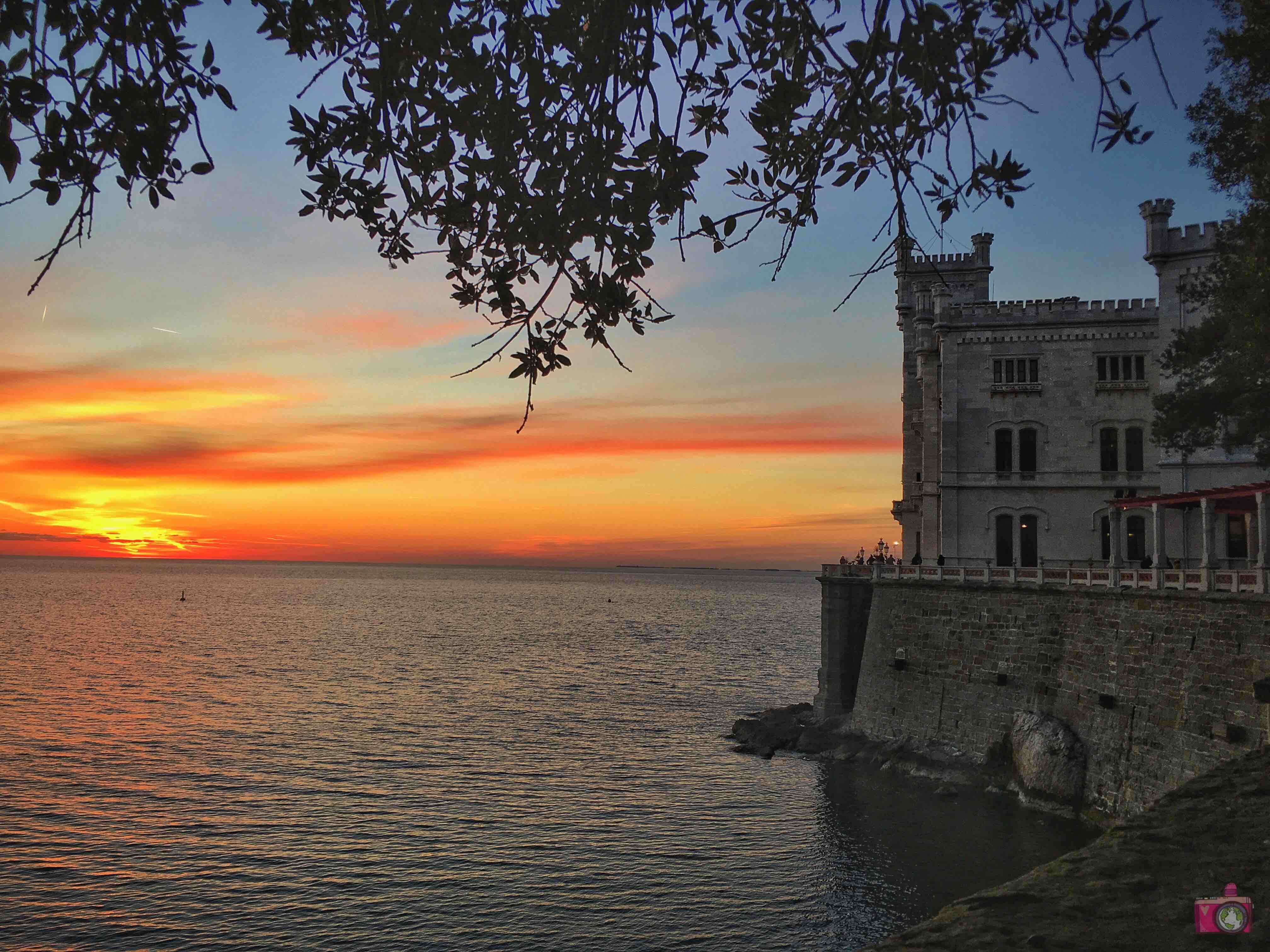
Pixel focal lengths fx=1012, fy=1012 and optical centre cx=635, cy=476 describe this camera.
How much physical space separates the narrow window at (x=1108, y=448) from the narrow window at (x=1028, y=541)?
11.8 ft

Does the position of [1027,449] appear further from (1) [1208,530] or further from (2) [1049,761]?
(2) [1049,761]

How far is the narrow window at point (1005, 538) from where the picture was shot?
42.8 metres

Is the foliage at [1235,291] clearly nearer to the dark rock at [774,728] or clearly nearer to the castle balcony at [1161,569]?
the castle balcony at [1161,569]

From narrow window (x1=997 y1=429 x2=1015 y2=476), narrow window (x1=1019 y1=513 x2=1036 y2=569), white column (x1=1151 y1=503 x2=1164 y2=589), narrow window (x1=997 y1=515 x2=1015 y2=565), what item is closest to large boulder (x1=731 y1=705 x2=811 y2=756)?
narrow window (x1=997 y1=515 x2=1015 y2=565)

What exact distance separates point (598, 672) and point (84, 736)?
33.5m

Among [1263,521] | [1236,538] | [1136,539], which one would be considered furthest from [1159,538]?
[1136,539]

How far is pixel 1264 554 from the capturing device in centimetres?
2550

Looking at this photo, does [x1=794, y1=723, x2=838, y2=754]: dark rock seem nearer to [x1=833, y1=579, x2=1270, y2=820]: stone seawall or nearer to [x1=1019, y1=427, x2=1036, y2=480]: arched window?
[x1=833, y1=579, x2=1270, y2=820]: stone seawall

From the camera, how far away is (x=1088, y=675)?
29.9 m

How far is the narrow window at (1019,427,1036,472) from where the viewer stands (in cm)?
4281

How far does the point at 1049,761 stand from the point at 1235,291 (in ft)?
46.1

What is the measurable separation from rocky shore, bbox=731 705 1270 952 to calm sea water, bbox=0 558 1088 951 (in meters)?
9.57

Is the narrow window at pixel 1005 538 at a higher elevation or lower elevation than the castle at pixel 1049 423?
lower

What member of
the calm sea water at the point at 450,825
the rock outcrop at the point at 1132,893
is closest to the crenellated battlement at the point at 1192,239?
the calm sea water at the point at 450,825
